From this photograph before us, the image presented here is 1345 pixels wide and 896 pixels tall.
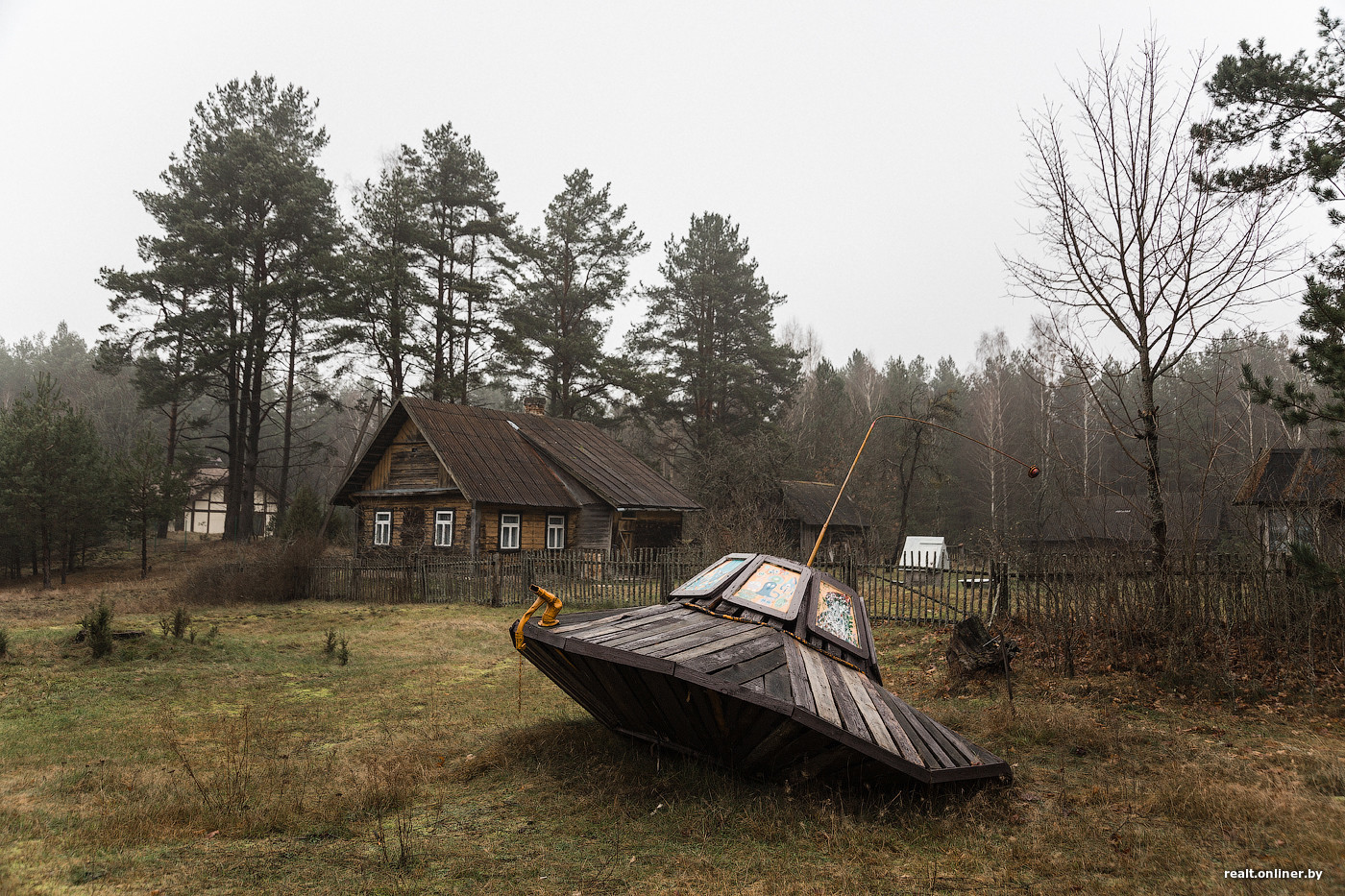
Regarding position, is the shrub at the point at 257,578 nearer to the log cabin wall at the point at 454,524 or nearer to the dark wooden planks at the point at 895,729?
the log cabin wall at the point at 454,524

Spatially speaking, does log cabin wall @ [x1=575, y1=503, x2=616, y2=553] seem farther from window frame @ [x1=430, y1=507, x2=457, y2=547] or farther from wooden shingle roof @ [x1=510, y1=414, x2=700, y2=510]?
window frame @ [x1=430, y1=507, x2=457, y2=547]

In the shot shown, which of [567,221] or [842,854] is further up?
[567,221]

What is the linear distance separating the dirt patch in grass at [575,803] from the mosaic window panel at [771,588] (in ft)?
4.26

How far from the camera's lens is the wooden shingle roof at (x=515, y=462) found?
23031mm

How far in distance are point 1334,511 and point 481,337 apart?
29.8 m

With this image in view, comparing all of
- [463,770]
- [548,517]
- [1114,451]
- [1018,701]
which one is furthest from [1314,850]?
[1114,451]

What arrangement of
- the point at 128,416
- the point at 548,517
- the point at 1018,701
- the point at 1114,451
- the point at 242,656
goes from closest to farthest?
the point at 1018,701 < the point at 242,656 < the point at 548,517 < the point at 1114,451 < the point at 128,416

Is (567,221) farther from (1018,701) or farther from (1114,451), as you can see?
(1114,451)

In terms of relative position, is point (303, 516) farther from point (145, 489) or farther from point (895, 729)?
point (895, 729)

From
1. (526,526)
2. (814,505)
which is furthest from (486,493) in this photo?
(814,505)

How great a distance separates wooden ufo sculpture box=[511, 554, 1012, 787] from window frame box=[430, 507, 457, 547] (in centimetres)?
1823

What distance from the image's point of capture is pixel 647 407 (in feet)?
122

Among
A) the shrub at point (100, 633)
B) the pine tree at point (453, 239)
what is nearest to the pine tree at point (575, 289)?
the pine tree at point (453, 239)

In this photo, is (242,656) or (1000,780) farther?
(242,656)
